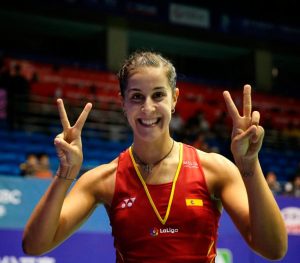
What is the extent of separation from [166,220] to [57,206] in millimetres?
413

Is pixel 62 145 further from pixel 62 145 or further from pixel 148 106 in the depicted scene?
pixel 148 106

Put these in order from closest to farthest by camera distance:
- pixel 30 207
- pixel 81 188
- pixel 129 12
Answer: pixel 81 188 → pixel 30 207 → pixel 129 12

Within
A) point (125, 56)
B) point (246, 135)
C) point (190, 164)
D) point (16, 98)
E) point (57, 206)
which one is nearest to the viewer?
point (246, 135)

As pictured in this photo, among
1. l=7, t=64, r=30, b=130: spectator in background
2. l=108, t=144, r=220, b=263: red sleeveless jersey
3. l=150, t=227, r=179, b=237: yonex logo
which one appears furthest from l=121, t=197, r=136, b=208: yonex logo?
l=7, t=64, r=30, b=130: spectator in background

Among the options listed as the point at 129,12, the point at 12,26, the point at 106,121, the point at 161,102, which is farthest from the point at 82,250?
the point at 12,26

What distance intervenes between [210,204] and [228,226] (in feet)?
11.7

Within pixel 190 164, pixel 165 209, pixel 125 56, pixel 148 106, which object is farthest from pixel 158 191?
pixel 125 56

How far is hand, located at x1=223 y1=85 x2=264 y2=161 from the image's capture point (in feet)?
6.23

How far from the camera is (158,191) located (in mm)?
2207

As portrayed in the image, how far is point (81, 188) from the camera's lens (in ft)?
7.54

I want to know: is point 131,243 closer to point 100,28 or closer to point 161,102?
point 161,102

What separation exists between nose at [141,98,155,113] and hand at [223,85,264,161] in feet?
1.00

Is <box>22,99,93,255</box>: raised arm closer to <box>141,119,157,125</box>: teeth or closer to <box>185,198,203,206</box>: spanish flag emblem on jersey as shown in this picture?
<box>141,119,157,125</box>: teeth

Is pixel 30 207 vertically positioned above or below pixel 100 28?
below
